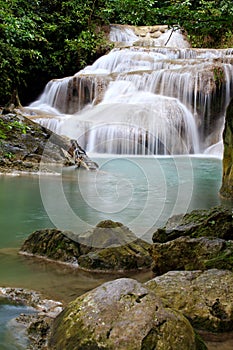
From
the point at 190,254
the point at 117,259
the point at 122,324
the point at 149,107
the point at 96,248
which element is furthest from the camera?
the point at 149,107

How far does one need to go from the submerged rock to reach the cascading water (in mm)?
11334

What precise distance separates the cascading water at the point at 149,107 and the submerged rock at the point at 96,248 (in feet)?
37.2

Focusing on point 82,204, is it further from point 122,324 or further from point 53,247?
point 122,324

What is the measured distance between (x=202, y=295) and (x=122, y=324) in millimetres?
888

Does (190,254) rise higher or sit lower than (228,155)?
lower

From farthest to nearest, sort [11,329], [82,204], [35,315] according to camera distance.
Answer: [82,204]
[35,315]
[11,329]

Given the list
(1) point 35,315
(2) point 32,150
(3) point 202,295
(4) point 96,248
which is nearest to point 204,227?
(4) point 96,248

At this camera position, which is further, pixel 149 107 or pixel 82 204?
pixel 149 107

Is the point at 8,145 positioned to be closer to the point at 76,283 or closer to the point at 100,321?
the point at 76,283

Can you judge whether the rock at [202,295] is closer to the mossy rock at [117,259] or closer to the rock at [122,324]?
the rock at [122,324]

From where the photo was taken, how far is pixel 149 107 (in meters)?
16.9

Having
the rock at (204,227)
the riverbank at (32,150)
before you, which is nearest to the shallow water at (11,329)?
the rock at (204,227)

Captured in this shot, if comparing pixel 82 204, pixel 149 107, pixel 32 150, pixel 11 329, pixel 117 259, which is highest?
pixel 149 107

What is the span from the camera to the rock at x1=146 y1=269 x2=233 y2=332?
2809mm
